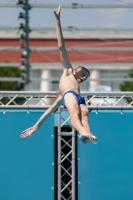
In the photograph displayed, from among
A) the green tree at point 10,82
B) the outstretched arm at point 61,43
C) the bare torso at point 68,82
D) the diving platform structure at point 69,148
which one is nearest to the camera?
the outstretched arm at point 61,43

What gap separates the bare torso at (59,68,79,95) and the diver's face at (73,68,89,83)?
0.04 metres

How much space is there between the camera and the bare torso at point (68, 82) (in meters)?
6.97

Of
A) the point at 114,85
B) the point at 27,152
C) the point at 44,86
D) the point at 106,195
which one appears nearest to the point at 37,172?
the point at 27,152

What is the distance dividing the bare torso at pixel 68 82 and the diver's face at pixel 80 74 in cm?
4

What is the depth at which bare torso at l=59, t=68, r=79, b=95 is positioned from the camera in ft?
22.9

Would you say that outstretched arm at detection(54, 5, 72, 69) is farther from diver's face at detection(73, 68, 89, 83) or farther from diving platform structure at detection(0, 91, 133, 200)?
diving platform structure at detection(0, 91, 133, 200)

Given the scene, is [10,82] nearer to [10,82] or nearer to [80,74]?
[10,82]

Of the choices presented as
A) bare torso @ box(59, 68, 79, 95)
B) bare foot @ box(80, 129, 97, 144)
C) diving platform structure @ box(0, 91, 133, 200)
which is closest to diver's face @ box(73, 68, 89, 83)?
bare torso @ box(59, 68, 79, 95)

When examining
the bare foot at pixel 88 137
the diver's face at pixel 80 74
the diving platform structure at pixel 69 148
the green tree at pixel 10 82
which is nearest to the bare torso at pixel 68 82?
the diver's face at pixel 80 74

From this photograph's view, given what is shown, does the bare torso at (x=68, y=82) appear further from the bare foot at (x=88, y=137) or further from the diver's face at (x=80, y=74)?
the bare foot at (x=88, y=137)

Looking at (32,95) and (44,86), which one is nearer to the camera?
(32,95)

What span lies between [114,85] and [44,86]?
7023 mm

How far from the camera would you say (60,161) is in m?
9.28

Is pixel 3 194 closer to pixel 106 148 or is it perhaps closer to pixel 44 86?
pixel 106 148
